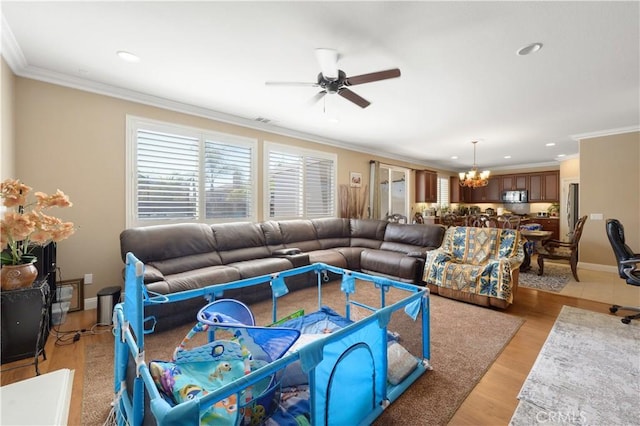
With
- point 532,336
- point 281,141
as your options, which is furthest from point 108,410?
point 281,141

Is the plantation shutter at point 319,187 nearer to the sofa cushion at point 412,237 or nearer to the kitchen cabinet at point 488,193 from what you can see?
the sofa cushion at point 412,237

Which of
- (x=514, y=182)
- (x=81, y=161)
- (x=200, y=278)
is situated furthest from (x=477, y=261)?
(x=514, y=182)

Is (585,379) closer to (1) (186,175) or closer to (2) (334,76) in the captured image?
(2) (334,76)

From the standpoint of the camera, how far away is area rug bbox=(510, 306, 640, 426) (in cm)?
162

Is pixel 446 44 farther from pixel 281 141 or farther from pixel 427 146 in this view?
pixel 427 146

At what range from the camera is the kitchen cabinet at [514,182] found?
8703 millimetres

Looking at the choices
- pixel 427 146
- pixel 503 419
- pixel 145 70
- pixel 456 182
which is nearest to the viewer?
pixel 503 419

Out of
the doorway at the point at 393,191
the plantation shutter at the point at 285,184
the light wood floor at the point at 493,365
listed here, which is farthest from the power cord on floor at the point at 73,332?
the doorway at the point at 393,191

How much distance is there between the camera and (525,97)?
3500 mm

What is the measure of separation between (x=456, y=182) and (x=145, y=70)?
387 inches

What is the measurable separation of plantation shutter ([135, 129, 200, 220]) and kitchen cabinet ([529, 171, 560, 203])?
9.86 metres

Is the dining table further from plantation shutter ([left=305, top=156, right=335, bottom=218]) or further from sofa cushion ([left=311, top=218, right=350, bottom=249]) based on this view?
plantation shutter ([left=305, top=156, right=335, bottom=218])

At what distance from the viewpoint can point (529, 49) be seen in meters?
2.40

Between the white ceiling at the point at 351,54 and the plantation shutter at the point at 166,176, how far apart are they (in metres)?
0.51
